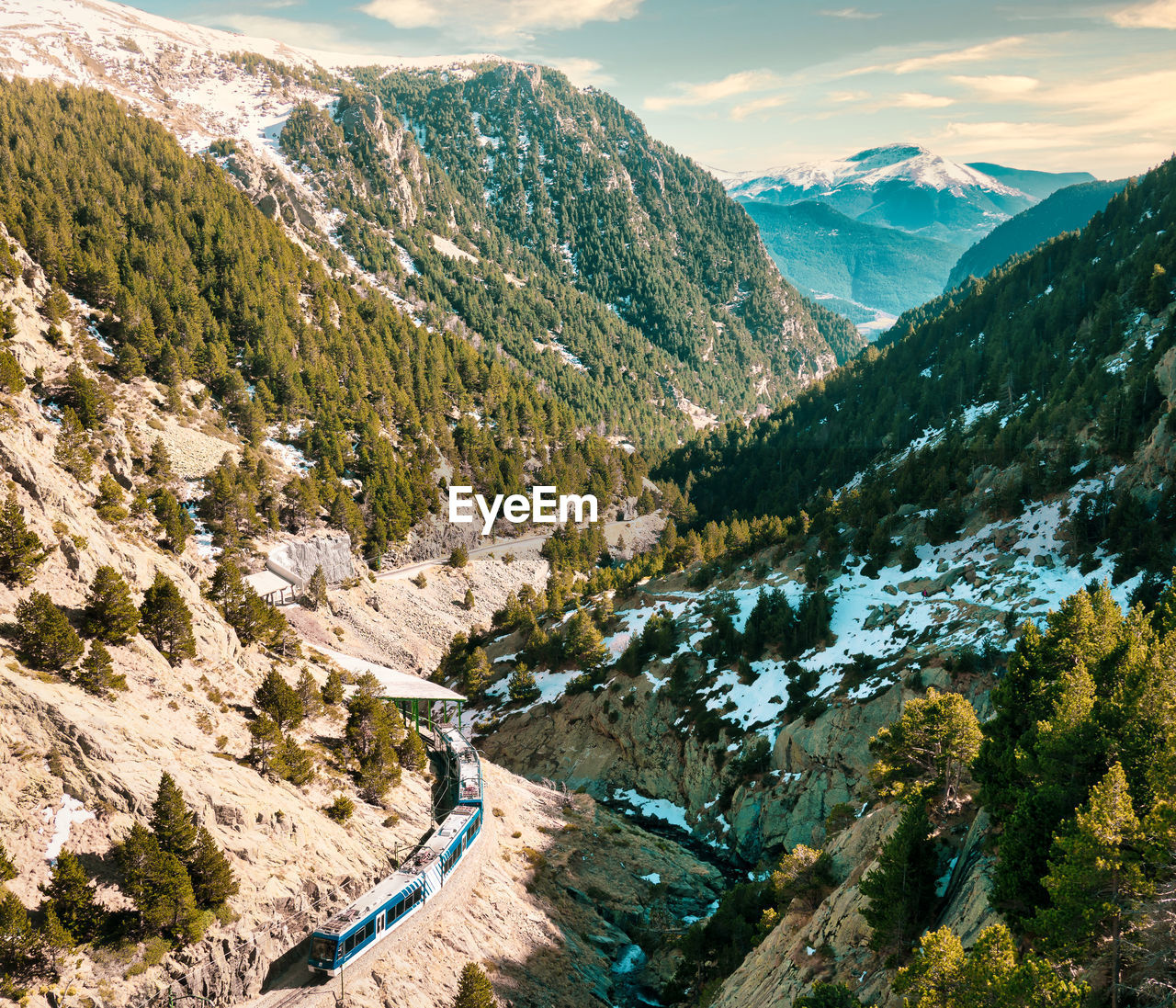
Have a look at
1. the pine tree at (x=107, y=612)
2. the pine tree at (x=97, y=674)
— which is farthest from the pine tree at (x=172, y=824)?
the pine tree at (x=107, y=612)

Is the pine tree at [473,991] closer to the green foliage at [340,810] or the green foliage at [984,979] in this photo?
the green foliage at [340,810]

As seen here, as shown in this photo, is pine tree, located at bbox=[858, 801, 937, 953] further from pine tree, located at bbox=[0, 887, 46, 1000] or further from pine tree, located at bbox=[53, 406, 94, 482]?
pine tree, located at bbox=[53, 406, 94, 482]

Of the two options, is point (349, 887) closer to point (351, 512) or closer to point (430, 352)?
point (351, 512)

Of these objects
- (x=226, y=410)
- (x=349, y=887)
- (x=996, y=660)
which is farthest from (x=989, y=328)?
(x=349, y=887)

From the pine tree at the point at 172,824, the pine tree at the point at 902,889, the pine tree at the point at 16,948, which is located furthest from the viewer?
the pine tree at the point at 172,824

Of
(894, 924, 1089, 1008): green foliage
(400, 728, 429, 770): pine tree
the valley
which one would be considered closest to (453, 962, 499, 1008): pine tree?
the valley

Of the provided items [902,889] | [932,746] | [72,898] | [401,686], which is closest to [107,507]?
[401,686]
